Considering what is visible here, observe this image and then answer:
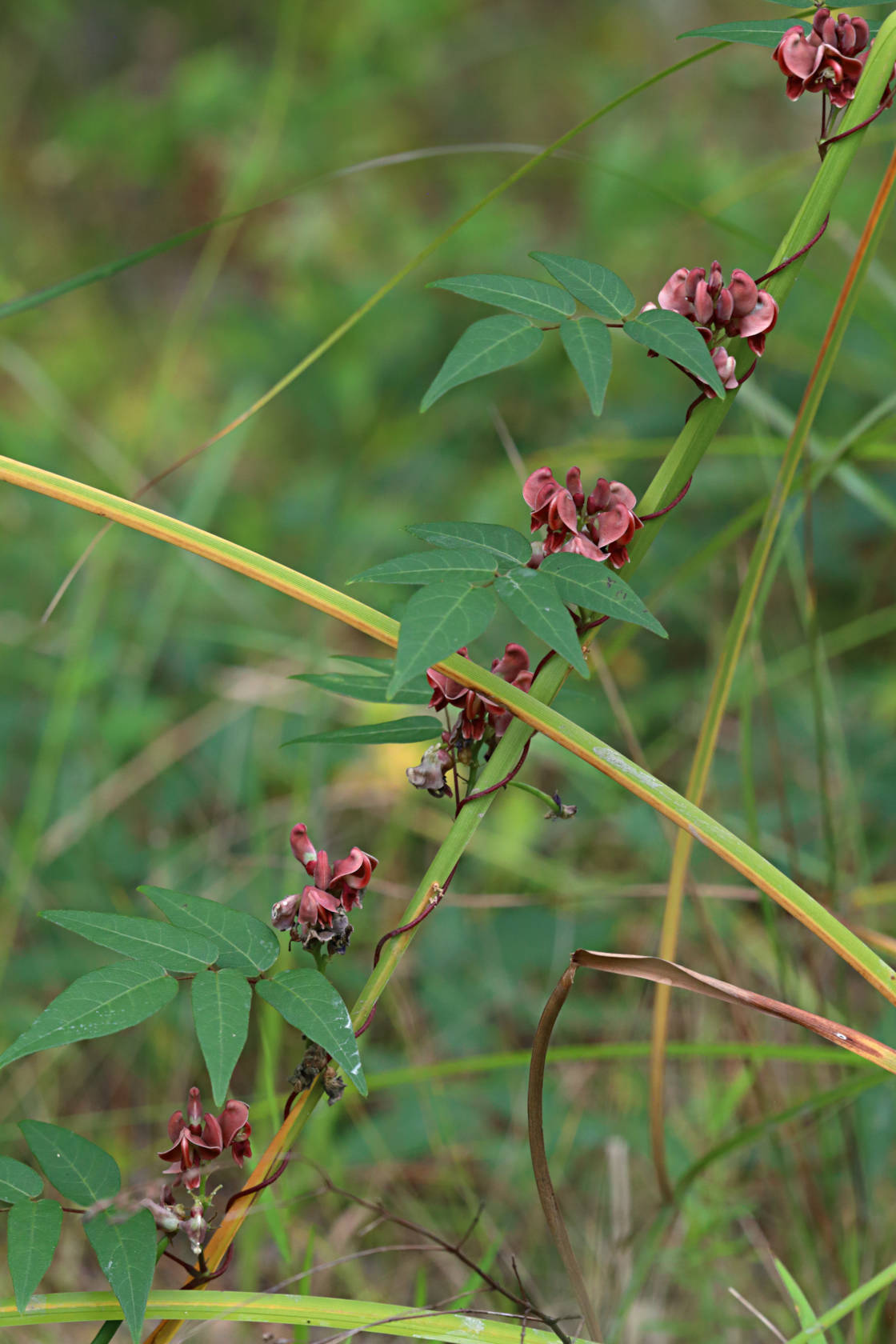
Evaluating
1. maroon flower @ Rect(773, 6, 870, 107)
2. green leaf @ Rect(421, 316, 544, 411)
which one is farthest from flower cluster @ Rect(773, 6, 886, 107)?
green leaf @ Rect(421, 316, 544, 411)

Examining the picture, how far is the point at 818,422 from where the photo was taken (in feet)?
6.77

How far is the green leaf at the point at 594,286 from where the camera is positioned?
543mm

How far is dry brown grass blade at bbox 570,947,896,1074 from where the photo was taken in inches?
22.1

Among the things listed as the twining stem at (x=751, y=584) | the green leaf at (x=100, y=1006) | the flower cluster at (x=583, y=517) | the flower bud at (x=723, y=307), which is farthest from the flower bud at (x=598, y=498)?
the green leaf at (x=100, y=1006)

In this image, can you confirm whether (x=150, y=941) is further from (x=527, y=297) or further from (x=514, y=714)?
(x=527, y=297)

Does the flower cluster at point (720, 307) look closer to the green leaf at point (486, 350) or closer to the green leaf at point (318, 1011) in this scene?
the green leaf at point (486, 350)

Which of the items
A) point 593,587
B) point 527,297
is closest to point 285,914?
point 593,587

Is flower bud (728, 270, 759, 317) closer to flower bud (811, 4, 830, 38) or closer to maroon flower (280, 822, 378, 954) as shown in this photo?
flower bud (811, 4, 830, 38)

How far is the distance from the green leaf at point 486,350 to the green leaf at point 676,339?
1.9 inches

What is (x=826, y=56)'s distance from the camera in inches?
23.1

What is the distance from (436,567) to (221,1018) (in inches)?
8.9

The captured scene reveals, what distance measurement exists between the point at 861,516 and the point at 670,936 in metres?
1.34

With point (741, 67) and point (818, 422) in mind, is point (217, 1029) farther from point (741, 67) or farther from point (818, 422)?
point (741, 67)

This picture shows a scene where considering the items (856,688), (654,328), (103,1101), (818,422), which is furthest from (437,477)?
(654,328)
